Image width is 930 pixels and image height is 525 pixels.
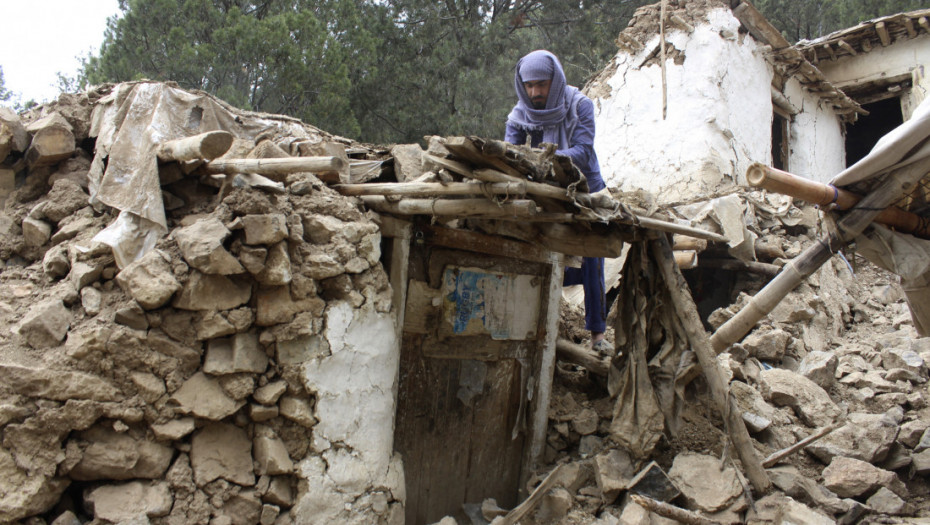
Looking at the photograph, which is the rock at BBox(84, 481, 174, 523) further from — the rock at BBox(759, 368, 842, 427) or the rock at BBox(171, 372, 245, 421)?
the rock at BBox(759, 368, 842, 427)

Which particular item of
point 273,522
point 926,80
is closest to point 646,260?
point 273,522

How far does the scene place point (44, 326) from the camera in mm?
2791

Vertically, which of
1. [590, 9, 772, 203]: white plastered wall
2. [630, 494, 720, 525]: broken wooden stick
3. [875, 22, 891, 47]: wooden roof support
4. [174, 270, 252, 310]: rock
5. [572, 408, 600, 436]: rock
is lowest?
[630, 494, 720, 525]: broken wooden stick

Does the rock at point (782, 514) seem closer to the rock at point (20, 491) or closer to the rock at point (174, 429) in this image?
the rock at point (174, 429)

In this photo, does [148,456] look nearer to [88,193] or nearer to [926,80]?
[88,193]

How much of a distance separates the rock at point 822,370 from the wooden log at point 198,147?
17.4 ft

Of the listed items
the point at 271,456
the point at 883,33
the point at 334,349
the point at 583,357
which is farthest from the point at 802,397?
the point at 883,33

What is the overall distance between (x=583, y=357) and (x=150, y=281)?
3.40 metres

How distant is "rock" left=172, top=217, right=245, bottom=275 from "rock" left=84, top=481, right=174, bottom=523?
105cm

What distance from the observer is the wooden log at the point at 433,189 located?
2824mm

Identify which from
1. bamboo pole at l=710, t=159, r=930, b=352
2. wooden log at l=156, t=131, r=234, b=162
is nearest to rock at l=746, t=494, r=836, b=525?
bamboo pole at l=710, t=159, r=930, b=352

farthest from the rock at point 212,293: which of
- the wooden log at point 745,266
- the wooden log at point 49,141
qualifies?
the wooden log at point 745,266

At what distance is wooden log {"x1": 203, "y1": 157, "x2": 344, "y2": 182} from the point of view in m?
2.96

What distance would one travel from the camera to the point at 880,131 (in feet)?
46.4
